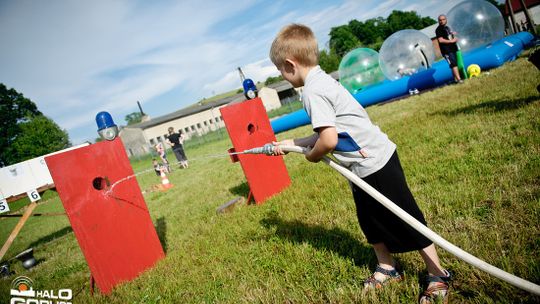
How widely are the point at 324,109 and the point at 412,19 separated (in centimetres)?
10637

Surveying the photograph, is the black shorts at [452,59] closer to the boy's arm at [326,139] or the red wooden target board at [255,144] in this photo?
the red wooden target board at [255,144]

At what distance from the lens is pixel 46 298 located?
4164 mm

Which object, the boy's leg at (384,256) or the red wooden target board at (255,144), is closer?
the boy's leg at (384,256)

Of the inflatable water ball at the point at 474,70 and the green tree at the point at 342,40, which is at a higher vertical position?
the green tree at the point at 342,40

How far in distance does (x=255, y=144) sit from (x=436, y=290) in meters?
3.65

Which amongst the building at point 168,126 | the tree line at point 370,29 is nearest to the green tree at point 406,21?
the tree line at point 370,29

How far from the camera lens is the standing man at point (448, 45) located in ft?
32.5

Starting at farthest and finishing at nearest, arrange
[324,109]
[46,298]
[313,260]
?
[46,298] < [313,260] < [324,109]

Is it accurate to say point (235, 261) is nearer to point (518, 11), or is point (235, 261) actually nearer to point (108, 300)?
point (108, 300)

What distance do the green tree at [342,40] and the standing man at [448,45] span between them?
80.0 meters

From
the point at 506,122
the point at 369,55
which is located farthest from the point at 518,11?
the point at 506,122

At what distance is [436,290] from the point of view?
191cm

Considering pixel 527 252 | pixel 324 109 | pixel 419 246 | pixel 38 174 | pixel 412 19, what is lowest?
pixel 527 252

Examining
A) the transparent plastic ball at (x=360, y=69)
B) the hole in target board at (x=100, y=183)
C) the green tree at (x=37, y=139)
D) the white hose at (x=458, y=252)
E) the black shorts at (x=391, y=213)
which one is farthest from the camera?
the green tree at (x=37, y=139)
